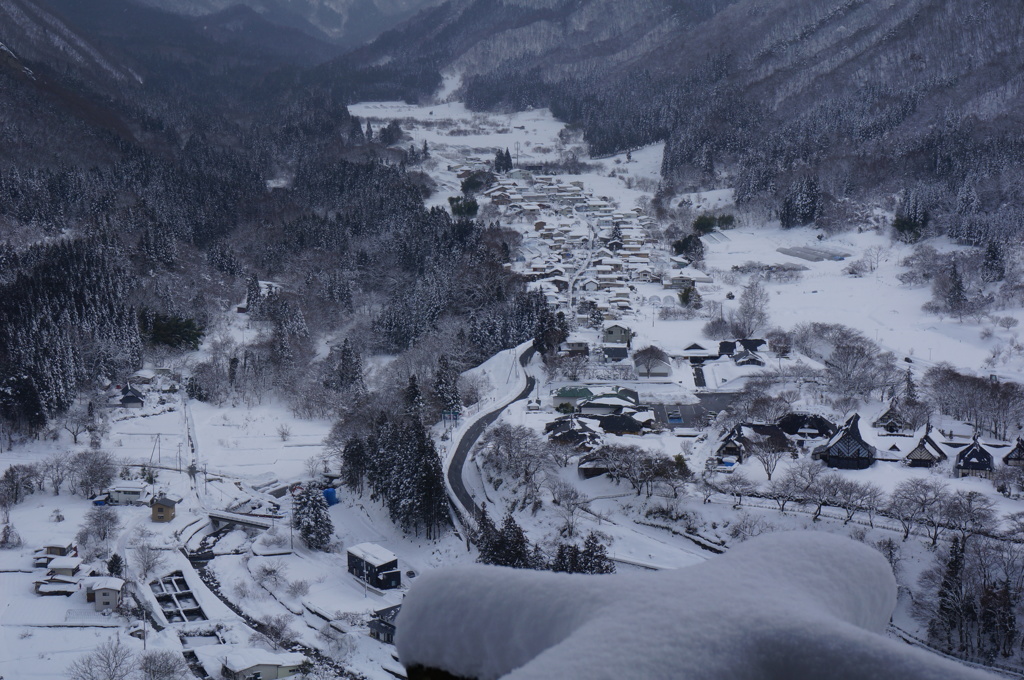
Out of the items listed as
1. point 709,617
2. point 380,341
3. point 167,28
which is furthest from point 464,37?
point 709,617

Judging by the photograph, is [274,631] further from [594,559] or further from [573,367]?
[573,367]

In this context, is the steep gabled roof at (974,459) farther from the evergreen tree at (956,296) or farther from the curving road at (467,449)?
the evergreen tree at (956,296)

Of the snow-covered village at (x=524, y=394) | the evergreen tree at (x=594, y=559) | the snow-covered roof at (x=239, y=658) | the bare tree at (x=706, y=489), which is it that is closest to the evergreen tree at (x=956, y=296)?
the snow-covered village at (x=524, y=394)

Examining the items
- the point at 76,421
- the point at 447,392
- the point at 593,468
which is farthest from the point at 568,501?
the point at 76,421

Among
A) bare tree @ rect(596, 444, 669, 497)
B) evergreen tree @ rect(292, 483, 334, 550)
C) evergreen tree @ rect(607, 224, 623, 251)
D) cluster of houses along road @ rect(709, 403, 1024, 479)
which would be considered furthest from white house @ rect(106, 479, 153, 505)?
evergreen tree @ rect(607, 224, 623, 251)

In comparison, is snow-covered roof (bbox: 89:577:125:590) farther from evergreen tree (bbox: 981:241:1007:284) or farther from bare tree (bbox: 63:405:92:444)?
evergreen tree (bbox: 981:241:1007:284)

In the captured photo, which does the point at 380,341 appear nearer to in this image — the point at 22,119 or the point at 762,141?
the point at 22,119
